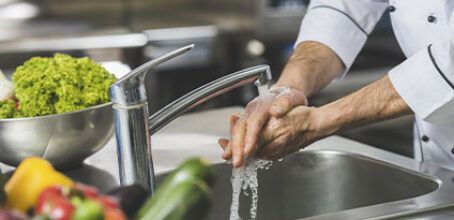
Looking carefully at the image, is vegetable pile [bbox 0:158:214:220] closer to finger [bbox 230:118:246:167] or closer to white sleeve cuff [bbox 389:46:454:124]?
finger [bbox 230:118:246:167]

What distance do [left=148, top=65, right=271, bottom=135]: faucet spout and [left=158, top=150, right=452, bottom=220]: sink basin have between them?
0.31 m

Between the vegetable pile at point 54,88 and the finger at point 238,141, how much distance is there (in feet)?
0.84

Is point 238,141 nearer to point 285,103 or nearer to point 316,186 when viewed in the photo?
point 285,103

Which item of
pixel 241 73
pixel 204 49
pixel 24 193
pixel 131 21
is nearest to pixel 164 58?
pixel 241 73

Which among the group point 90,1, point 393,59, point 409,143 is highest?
point 90,1

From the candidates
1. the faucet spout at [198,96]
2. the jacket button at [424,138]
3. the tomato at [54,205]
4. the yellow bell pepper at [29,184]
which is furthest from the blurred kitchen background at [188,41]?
the tomato at [54,205]

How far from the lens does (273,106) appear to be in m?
1.14

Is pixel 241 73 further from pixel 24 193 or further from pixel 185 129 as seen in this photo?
pixel 185 129

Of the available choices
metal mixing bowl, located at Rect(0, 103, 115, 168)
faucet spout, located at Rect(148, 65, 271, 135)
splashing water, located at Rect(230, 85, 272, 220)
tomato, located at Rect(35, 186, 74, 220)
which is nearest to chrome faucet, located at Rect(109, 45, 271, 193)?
faucet spout, located at Rect(148, 65, 271, 135)

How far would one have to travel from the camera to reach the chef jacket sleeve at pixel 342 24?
1519 mm

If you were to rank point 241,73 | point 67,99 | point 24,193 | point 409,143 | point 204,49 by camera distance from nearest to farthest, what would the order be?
point 24,193, point 241,73, point 67,99, point 409,143, point 204,49

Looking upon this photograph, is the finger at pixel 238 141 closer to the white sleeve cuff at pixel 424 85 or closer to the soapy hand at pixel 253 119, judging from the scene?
the soapy hand at pixel 253 119

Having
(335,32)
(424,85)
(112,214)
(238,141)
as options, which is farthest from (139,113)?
(335,32)

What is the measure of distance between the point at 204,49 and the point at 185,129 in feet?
4.38
